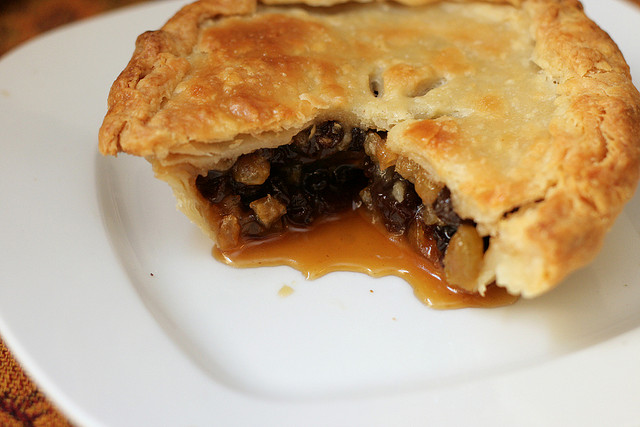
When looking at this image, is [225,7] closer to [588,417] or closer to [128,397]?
[128,397]

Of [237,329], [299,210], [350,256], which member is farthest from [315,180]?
[237,329]

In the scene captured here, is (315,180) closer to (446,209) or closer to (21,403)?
(446,209)

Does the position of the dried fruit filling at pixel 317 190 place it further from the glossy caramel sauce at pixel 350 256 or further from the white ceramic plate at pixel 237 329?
the white ceramic plate at pixel 237 329

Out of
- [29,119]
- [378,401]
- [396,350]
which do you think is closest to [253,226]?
[396,350]

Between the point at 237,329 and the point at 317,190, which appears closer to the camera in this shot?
the point at 237,329

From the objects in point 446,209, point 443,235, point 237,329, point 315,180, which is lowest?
point 237,329

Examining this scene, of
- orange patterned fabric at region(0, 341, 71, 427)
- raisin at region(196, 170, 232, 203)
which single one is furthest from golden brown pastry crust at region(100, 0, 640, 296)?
orange patterned fabric at region(0, 341, 71, 427)

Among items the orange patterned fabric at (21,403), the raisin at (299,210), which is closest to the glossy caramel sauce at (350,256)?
the raisin at (299,210)
